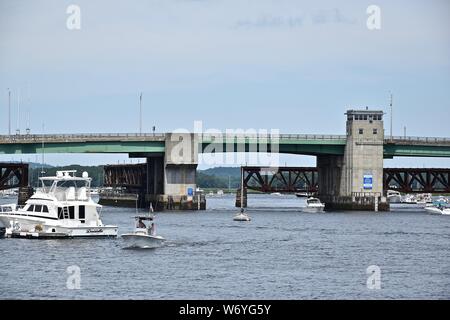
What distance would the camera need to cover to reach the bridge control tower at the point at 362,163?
620ft

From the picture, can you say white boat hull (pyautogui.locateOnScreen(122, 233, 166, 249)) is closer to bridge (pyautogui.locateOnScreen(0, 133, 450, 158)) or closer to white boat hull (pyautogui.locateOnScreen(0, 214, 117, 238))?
white boat hull (pyautogui.locateOnScreen(0, 214, 117, 238))

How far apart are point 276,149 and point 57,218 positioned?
87.1m

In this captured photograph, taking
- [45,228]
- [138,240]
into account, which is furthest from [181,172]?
[138,240]

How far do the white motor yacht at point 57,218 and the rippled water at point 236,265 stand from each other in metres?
1.37

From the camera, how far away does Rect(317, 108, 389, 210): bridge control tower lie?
620 feet

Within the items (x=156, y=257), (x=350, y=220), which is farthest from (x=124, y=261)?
(x=350, y=220)

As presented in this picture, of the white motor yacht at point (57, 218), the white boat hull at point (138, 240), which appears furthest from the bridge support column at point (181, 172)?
the white boat hull at point (138, 240)

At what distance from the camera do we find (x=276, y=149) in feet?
606

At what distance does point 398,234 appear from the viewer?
122500 millimetres

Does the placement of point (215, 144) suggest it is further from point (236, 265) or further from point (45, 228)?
point (236, 265)

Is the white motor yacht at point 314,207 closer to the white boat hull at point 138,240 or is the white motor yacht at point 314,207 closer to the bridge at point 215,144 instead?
the bridge at point 215,144
